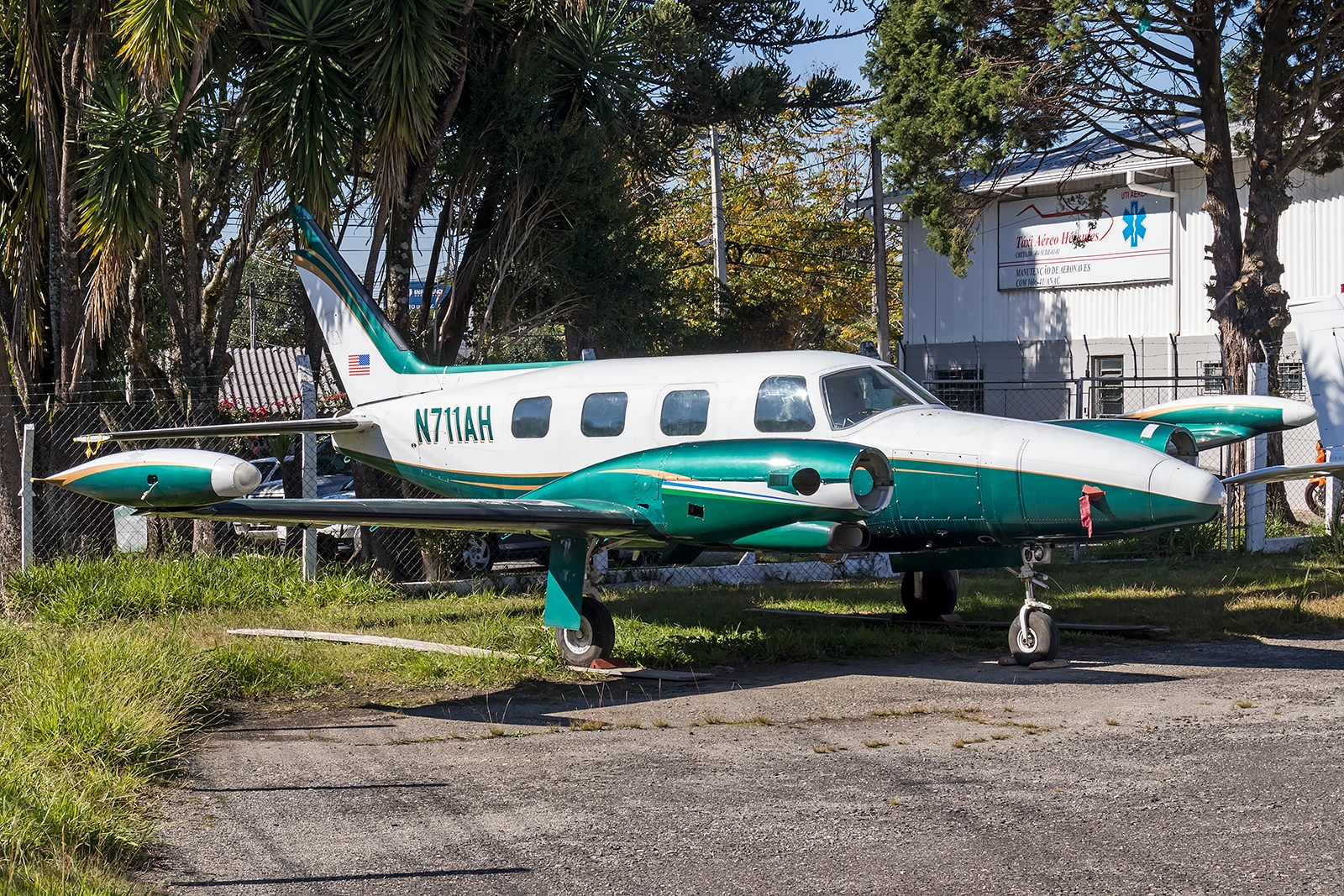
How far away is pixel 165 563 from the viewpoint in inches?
459

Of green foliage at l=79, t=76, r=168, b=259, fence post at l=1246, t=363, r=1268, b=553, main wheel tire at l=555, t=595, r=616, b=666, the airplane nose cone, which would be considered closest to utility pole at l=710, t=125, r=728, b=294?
fence post at l=1246, t=363, r=1268, b=553

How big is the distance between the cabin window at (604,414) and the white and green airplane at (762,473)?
0.06 ft

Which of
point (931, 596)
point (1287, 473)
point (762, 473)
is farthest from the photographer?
point (931, 596)

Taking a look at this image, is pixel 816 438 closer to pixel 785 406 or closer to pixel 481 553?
pixel 785 406

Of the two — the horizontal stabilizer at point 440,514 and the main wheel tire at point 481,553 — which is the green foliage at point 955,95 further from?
the horizontal stabilizer at point 440,514

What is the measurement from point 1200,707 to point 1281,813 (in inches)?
92.4

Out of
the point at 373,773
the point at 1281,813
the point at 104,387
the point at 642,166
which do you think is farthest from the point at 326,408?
the point at 1281,813

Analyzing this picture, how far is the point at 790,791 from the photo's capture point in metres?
5.73

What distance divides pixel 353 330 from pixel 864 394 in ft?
18.7

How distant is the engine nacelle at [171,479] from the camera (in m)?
6.77

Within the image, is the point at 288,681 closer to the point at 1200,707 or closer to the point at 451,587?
the point at 451,587

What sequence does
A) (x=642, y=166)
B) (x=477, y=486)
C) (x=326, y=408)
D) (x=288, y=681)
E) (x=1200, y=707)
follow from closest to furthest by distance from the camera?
(x=1200, y=707), (x=288, y=681), (x=477, y=486), (x=642, y=166), (x=326, y=408)

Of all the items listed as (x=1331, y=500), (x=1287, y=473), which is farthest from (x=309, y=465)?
(x=1331, y=500)

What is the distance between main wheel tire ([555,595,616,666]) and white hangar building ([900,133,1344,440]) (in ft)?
50.2
